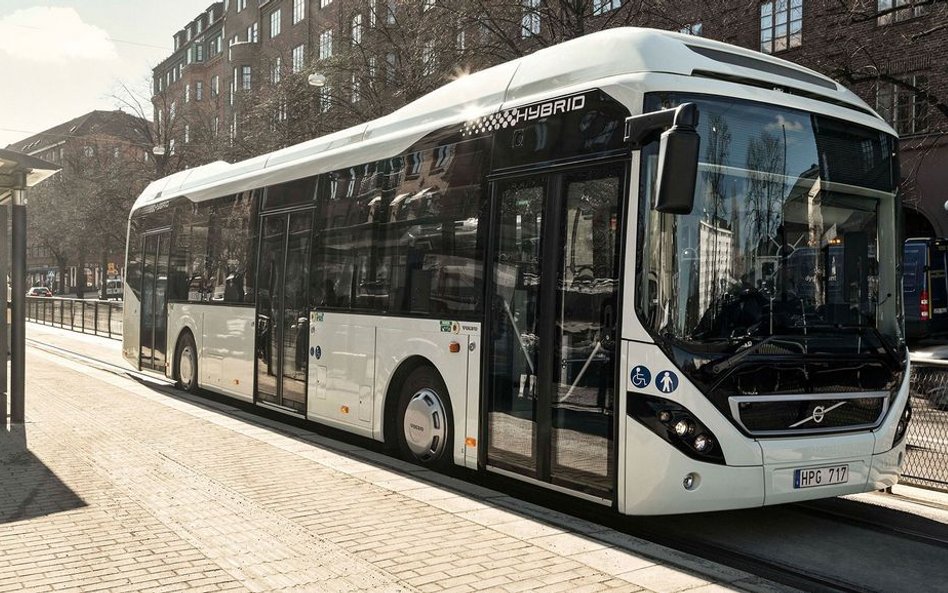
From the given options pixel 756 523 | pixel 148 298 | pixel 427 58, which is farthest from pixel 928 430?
pixel 427 58

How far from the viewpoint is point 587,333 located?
6.17 metres

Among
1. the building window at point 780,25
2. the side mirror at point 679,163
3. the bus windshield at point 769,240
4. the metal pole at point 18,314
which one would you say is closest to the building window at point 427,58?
the building window at point 780,25

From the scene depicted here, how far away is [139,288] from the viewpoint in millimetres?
15883

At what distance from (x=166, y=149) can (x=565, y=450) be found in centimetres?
3898

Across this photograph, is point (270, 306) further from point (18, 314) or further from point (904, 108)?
point (904, 108)

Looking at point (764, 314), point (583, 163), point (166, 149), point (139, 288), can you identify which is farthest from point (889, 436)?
point (166, 149)

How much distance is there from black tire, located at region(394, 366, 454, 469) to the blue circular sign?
221 cm

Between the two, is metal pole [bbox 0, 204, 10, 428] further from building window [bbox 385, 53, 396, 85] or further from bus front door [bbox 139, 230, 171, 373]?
building window [bbox 385, 53, 396, 85]

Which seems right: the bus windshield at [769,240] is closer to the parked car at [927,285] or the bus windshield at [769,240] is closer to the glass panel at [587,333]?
the glass panel at [587,333]

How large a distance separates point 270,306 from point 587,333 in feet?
18.9

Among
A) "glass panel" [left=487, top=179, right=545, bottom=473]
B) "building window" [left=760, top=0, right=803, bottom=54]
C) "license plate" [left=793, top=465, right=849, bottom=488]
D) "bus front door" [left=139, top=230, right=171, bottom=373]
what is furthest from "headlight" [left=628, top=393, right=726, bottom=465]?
"building window" [left=760, top=0, right=803, bottom=54]

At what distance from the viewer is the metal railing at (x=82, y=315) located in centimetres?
2872

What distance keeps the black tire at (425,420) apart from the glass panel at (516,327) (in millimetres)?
721

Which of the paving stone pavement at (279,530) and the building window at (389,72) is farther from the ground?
the building window at (389,72)
